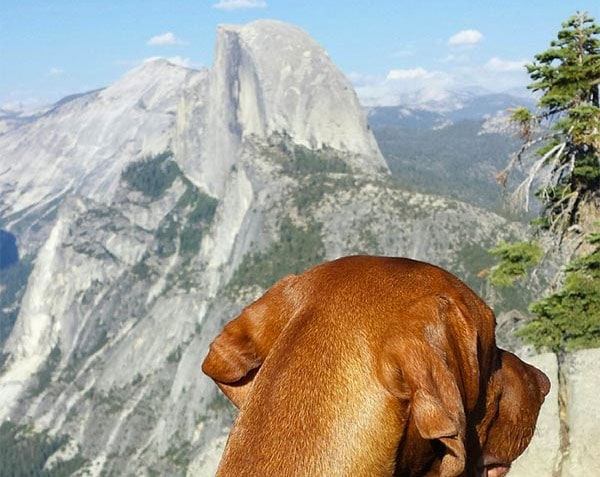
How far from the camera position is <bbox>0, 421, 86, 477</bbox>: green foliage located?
146750 mm

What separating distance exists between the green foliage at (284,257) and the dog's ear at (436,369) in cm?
12880

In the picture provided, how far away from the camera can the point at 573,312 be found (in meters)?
18.5

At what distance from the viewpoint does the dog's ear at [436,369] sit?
7.24 feet

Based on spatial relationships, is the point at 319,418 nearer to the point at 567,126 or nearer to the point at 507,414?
the point at 507,414

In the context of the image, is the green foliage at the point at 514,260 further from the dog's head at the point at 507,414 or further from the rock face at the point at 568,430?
the dog's head at the point at 507,414

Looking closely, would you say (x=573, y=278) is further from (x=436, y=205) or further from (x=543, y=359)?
(x=436, y=205)

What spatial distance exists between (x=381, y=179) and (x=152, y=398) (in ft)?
249

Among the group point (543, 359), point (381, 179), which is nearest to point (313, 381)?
point (543, 359)

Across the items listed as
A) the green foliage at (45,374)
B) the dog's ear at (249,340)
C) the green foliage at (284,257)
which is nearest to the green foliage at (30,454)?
the green foliage at (45,374)

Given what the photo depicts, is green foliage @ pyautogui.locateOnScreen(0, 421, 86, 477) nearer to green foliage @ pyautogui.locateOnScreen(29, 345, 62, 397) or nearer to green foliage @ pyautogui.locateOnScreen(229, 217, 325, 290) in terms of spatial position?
green foliage @ pyautogui.locateOnScreen(29, 345, 62, 397)

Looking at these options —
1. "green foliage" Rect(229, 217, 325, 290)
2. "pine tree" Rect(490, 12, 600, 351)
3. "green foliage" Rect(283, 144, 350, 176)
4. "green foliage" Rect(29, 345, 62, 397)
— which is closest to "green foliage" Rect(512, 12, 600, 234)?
"pine tree" Rect(490, 12, 600, 351)

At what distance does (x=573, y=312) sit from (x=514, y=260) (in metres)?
2.54

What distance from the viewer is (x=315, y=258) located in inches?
5344

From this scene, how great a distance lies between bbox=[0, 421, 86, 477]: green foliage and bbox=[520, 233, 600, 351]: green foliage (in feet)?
478
